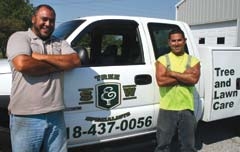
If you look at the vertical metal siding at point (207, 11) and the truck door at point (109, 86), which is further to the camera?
the vertical metal siding at point (207, 11)

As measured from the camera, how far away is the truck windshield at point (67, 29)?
166 inches

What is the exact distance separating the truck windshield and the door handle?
914mm

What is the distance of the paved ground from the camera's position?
436cm

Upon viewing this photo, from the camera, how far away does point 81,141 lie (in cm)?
415

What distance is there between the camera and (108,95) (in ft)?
13.7

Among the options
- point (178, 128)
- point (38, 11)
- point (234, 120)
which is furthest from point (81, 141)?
point (234, 120)

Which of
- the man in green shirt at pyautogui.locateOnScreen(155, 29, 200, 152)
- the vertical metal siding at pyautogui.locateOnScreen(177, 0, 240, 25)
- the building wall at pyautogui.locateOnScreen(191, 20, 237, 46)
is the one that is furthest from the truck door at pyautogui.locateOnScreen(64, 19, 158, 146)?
the vertical metal siding at pyautogui.locateOnScreen(177, 0, 240, 25)

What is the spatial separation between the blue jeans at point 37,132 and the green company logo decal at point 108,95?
83cm

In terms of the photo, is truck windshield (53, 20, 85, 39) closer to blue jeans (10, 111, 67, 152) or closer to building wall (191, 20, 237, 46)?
blue jeans (10, 111, 67, 152)

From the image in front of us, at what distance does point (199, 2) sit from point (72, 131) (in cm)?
1720

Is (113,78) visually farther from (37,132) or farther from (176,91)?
(37,132)

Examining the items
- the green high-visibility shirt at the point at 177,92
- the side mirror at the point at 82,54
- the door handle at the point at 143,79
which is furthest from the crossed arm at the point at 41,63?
the green high-visibility shirt at the point at 177,92

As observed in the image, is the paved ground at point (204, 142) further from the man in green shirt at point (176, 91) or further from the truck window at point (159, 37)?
the truck window at point (159, 37)

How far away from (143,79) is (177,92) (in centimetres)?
44
